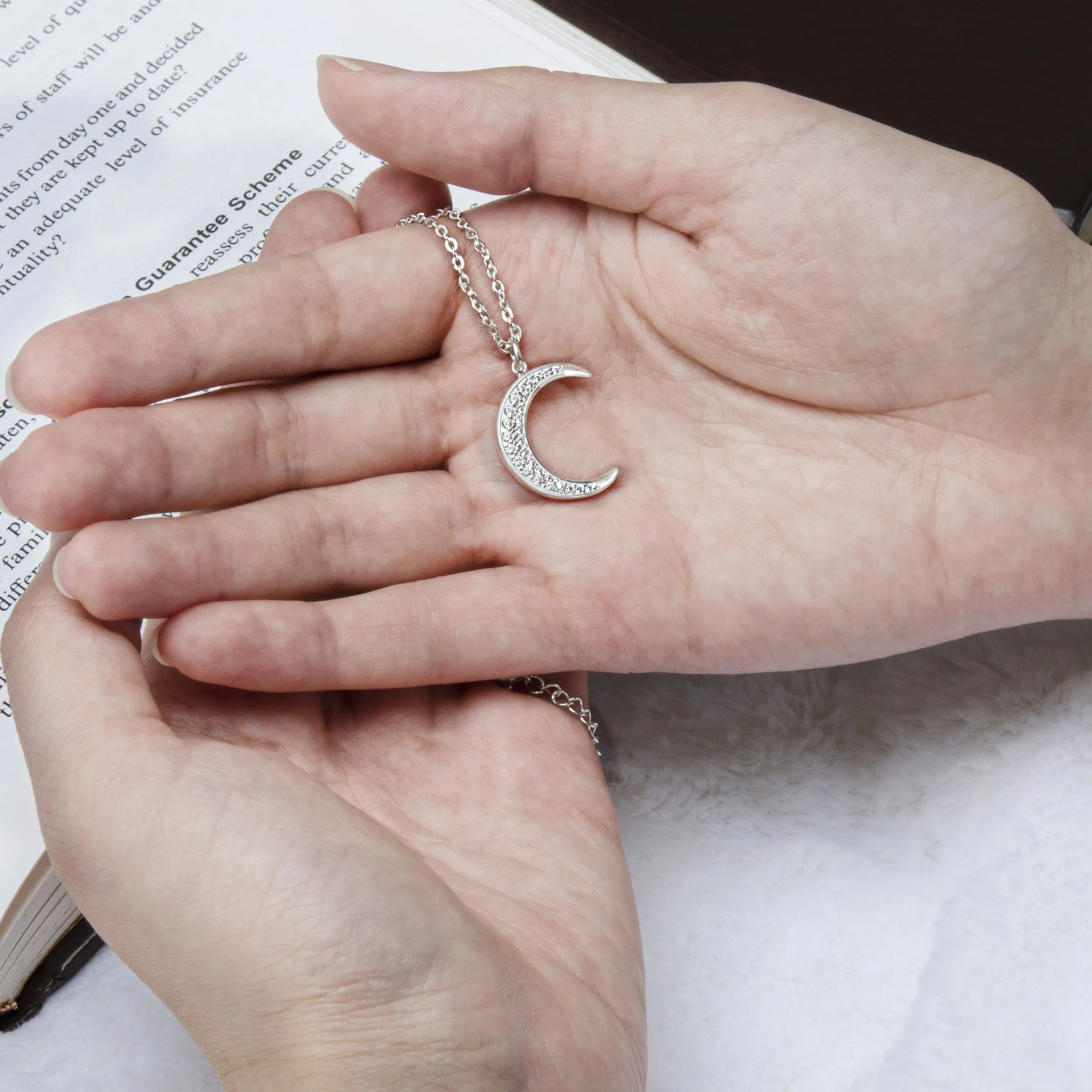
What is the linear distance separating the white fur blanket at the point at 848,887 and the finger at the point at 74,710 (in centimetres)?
69

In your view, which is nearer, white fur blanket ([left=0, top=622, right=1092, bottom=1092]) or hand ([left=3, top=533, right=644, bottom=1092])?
hand ([left=3, top=533, right=644, bottom=1092])

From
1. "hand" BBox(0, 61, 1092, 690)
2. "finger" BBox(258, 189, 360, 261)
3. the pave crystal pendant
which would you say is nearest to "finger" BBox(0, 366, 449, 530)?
"hand" BBox(0, 61, 1092, 690)

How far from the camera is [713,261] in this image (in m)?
1.68

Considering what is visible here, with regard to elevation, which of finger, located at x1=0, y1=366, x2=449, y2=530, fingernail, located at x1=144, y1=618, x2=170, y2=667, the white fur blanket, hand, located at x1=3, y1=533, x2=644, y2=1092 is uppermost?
finger, located at x1=0, y1=366, x2=449, y2=530

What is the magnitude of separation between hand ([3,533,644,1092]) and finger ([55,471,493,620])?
8cm

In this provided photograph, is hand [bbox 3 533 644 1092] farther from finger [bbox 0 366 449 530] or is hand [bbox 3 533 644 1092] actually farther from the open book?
the open book

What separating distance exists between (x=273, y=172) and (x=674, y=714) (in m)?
1.25

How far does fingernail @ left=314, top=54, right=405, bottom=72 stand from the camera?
160cm

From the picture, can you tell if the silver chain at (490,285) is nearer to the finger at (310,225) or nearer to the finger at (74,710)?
the finger at (310,225)

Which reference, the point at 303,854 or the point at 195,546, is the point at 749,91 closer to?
the point at 195,546

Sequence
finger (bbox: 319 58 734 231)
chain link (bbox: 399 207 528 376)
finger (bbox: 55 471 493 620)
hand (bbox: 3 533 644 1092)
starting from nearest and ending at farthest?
hand (bbox: 3 533 644 1092)
finger (bbox: 55 471 493 620)
finger (bbox: 319 58 734 231)
chain link (bbox: 399 207 528 376)

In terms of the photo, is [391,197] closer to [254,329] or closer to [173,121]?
[254,329]

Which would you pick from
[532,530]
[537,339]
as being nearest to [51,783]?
[532,530]

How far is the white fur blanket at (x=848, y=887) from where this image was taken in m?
1.74
